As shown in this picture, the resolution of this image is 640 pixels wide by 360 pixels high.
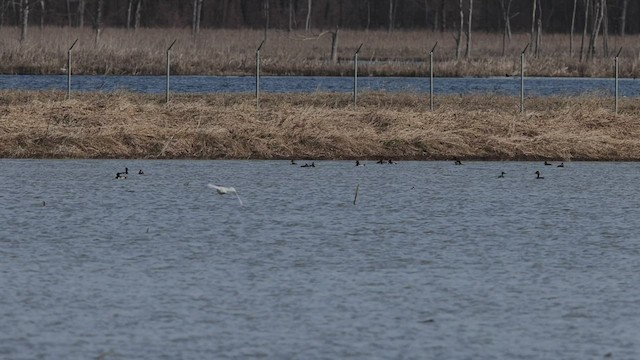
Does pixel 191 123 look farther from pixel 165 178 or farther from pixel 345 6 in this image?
pixel 345 6

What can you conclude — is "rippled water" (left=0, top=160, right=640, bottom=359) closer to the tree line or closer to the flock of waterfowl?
the flock of waterfowl

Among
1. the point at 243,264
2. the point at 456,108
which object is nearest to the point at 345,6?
the point at 456,108

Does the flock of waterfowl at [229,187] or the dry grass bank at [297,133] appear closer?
the flock of waterfowl at [229,187]

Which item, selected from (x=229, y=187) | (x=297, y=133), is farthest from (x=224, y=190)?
(x=297, y=133)

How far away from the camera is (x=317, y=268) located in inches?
594

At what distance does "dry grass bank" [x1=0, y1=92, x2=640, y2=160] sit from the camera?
2909 cm

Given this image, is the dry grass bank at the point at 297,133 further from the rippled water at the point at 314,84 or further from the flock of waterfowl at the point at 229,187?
the rippled water at the point at 314,84

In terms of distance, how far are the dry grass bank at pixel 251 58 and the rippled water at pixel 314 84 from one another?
2.06 metres

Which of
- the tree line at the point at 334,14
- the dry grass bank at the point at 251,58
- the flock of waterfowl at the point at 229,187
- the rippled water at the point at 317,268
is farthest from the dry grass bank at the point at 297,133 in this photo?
the tree line at the point at 334,14

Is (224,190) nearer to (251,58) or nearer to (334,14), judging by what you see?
(251,58)

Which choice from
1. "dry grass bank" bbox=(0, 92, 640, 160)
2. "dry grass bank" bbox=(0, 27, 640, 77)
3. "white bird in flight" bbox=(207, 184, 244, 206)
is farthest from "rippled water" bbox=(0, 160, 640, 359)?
"dry grass bank" bbox=(0, 27, 640, 77)

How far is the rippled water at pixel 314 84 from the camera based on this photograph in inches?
1804

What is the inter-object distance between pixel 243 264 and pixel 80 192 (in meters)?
7.80

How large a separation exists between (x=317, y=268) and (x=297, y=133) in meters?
14.9
